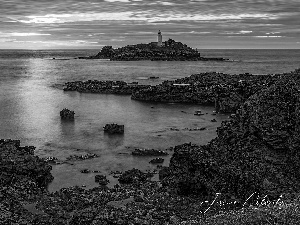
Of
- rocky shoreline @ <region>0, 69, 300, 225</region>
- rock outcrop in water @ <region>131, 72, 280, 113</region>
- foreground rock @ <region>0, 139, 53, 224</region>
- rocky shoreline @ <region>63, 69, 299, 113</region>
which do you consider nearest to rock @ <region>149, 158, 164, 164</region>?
rocky shoreline @ <region>0, 69, 300, 225</region>

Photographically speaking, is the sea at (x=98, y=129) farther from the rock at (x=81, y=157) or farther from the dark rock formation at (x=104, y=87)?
the dark rock formation at (x=104, y=87)

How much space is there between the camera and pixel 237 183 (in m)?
16.0

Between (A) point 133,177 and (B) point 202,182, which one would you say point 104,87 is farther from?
(B) point 202,182

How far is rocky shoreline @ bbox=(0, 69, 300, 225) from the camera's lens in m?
14.6

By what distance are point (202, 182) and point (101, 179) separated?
6.41 meters

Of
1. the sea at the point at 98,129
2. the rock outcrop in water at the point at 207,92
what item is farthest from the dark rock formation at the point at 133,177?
the rock outcrop in water at the point at 207,92

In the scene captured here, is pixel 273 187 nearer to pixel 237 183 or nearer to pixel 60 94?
pixel 237 183

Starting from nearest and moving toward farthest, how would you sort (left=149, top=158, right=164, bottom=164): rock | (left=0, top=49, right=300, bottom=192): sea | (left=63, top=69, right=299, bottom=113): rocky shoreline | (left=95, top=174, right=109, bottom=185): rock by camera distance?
(left=95, top=174, right=109, bottom=185): rock, (left=0, top=49, right=300, bottom=192): sea, (left=149, top=158, right=164, bottom=164): rock, (left=63, top=69, right=299, bottom=113): rocky shoreline

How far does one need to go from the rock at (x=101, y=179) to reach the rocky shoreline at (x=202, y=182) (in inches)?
26.1

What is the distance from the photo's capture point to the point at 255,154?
53.2 feet

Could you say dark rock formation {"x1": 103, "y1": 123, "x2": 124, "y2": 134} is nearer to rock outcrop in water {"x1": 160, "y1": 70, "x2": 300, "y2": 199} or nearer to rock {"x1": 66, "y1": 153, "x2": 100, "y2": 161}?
rock {"x1": 66, "y1": 153, "x2": 100, "y2": 161}

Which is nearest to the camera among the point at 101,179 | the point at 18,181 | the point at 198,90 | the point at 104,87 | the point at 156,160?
the point at 18,181

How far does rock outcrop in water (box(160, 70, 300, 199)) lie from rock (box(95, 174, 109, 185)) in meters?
3.72

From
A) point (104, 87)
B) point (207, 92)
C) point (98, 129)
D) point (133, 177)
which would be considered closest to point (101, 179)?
point (133, 177)
